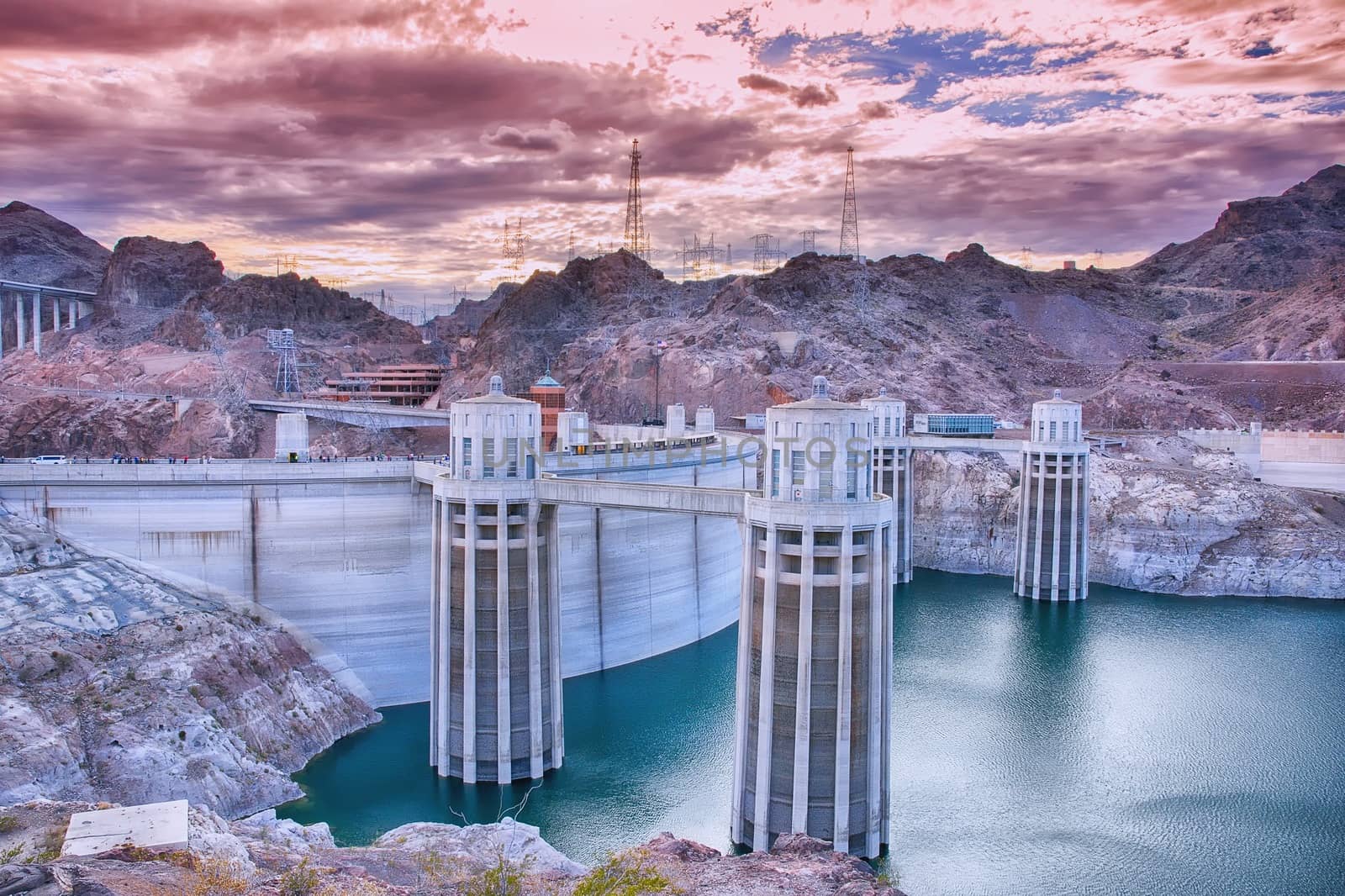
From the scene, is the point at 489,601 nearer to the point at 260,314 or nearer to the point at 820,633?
the point at 820,633

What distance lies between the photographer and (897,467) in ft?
284

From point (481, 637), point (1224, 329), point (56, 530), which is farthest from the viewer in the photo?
point (1224, 329)

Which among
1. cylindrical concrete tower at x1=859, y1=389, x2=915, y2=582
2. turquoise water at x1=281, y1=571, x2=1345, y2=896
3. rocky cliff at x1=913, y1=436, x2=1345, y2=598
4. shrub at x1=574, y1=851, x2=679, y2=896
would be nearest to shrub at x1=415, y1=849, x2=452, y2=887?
shrub at x1=574, y1=851, x2=679, y2=896

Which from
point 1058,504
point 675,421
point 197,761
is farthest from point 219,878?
point 1058,504

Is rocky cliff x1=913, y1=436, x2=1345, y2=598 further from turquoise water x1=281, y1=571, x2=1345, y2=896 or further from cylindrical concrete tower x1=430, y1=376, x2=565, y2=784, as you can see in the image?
cylindrical concrete tower x1=430, y1=376, x2=565, y2=784

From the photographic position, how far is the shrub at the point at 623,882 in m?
22.6

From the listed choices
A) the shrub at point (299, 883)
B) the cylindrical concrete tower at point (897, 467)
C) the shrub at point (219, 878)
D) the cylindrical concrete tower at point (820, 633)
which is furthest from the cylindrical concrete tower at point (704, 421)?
the shrub at point (219, 878)

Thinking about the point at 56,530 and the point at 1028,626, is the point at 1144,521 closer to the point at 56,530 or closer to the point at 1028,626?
the point at 1028,626

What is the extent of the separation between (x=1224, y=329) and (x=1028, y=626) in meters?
134

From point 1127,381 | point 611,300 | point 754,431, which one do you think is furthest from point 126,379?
point 1127,381

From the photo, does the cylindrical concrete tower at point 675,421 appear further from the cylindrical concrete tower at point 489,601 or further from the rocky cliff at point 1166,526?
the cylindrical concrete tower at point 489,601

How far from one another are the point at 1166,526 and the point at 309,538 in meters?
67.2

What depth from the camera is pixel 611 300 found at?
172 metres

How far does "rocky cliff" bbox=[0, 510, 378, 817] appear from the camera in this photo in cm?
3616
